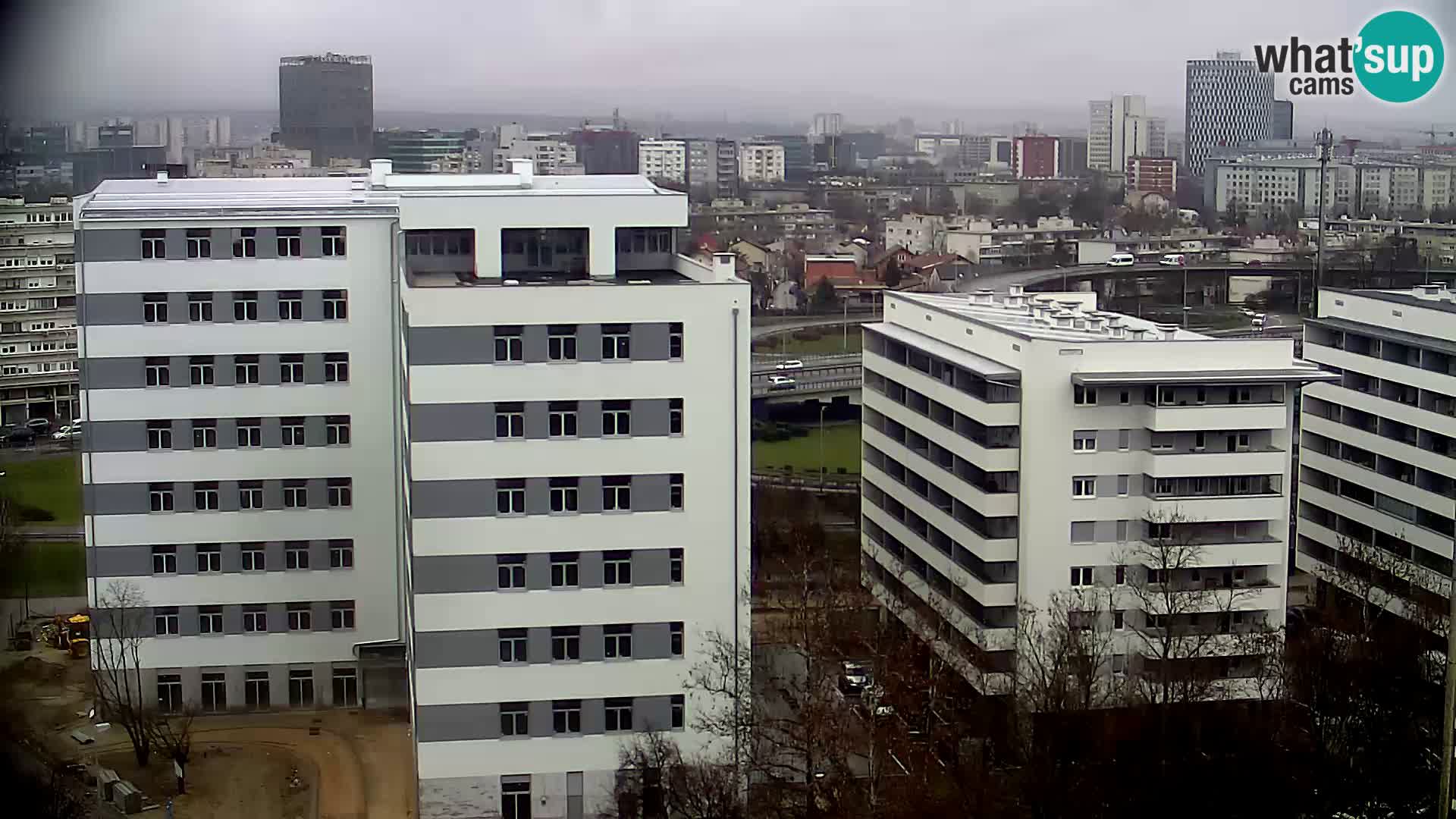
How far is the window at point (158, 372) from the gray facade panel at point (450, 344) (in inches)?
64.8

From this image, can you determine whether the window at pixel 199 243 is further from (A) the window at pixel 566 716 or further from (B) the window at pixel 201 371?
(A) the window at pixel 566 716

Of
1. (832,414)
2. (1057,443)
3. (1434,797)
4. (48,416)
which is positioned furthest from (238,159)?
(1434,797)

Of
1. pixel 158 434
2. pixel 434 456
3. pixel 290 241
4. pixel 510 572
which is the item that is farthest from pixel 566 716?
pixel 290 241

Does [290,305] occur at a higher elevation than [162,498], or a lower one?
higher

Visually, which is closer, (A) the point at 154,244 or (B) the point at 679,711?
(B) the point at 679,711

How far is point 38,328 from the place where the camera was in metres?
10.4

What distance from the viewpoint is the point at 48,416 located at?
10.2 meters

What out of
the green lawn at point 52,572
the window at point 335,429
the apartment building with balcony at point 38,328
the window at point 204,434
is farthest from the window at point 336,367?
the apartment building with balcony at point 38,328

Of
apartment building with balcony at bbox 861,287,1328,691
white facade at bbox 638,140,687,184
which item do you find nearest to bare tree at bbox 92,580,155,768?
apartment building with balcony at bbox 861,287,1328,691

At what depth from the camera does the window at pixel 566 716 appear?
4551 mm

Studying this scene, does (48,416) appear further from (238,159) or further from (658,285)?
(658,285)

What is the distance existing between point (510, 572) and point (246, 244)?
1.92 meters

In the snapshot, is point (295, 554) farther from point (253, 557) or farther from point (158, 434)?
point (158, 434)

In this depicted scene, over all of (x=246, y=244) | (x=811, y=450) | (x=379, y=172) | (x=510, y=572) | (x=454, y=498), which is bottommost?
(x=811, y=450)
